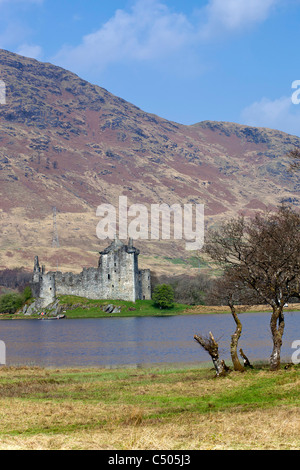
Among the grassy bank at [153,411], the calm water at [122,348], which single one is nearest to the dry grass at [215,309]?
the calm water at [122,348]

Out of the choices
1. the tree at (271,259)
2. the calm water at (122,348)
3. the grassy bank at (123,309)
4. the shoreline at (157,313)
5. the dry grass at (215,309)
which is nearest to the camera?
the tree at (271,259)

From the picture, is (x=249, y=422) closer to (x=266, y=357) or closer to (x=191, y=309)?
(x=266, y=357)

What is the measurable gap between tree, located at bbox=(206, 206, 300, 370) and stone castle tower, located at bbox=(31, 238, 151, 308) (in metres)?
91.4

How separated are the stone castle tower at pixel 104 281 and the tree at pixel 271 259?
9139 cm

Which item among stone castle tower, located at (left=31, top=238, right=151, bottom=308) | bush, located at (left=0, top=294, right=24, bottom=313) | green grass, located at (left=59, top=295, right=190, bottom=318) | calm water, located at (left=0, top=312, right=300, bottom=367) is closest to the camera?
calm water, located at (left=0, top=312, right=300, bottom=367)

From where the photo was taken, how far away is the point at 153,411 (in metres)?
18.9

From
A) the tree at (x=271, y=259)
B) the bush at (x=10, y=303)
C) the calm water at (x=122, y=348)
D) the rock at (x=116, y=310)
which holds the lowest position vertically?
the calm water at (x=122, y=348)

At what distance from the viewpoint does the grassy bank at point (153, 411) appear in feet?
44.9

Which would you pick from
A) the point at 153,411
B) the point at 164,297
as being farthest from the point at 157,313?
the point at 153,411

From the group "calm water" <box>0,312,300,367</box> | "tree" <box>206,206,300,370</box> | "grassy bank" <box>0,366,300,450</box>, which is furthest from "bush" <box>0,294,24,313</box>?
"tree" <box>206,206,300,370</box>

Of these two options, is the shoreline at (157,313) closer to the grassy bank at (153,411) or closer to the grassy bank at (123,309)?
the grassy bank at (123,309)

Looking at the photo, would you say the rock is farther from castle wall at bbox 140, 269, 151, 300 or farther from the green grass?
castle wall at bbox 140, 269, 151, 300

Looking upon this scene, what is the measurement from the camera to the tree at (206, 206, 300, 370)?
29625 millimetres
